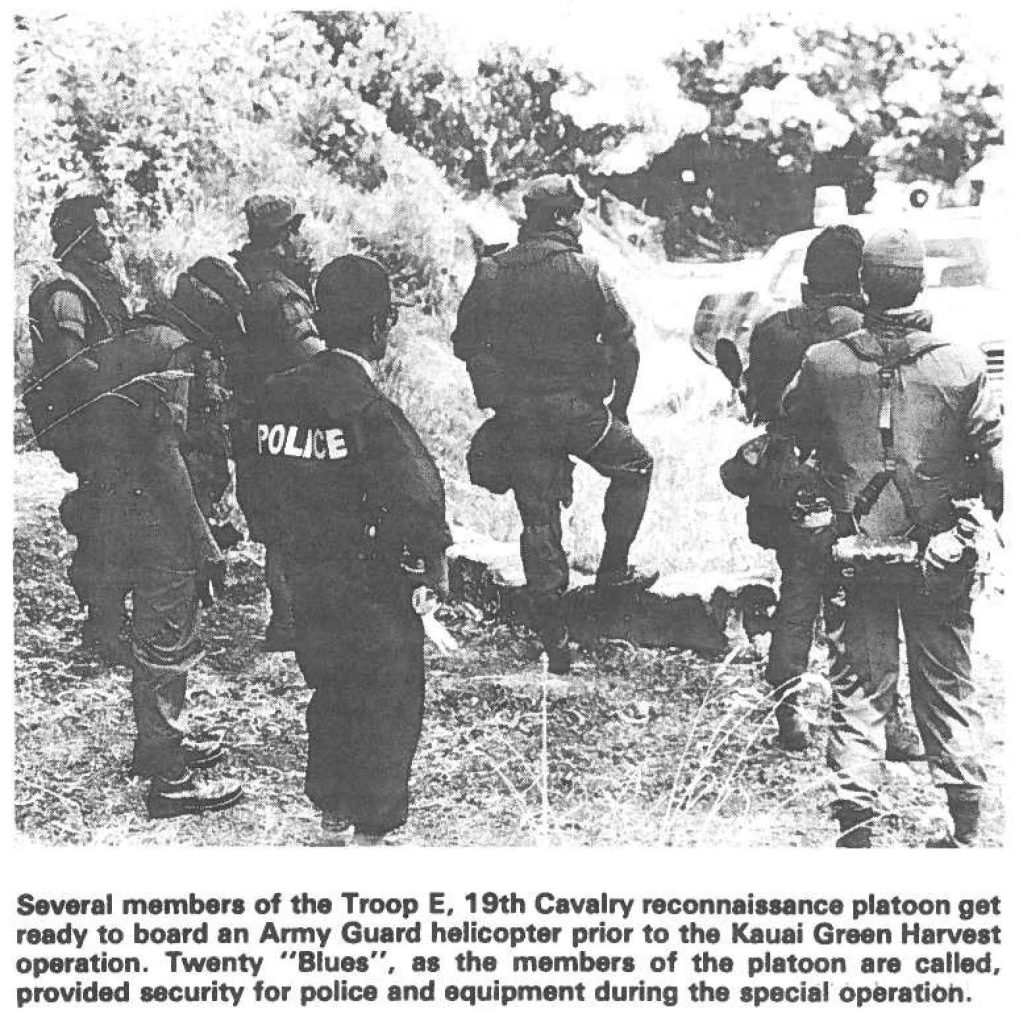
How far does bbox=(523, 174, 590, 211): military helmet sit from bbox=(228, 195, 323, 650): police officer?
0.74 metres

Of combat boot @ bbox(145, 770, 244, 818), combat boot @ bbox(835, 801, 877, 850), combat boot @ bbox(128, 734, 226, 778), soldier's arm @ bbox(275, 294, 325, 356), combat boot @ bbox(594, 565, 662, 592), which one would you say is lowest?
combat boot @ bbox(835, 801, 877, 850)

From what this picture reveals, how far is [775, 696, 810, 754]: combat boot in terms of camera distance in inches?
179

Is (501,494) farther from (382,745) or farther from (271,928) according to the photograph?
(271,928)

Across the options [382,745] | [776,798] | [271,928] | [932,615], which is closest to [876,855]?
[776,798]

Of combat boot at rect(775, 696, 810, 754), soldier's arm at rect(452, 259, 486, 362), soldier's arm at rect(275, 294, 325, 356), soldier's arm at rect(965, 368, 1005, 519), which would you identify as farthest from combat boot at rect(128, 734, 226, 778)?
soldier's arm at rect(965, 368, 1005, 519)

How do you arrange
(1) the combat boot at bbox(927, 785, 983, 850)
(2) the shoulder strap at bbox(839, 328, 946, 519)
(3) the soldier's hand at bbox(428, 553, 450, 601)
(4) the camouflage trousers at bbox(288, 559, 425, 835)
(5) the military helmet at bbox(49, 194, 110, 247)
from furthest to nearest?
(5) the military helmet at bbox(49, 194, 110, 247) → (1) the combat boot at bbox(927, 785, 983, 850) → (2) the shoulder strap at bbox(839, 328, 946, 519) → (4) the camouflage trousers at bbox(288, 559, 425, 835) → (3) the soldier's hand at bbox(428, 553, 450, 601)

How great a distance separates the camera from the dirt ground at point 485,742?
14.8ft

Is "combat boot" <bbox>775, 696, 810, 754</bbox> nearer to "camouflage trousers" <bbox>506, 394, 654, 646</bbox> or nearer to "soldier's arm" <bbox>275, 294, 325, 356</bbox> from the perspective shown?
"camouflage trousers" <bbox>506, 394, 654, 646</bbox>

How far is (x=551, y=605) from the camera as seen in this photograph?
463 cm

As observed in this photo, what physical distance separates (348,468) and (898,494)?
63.8 inches

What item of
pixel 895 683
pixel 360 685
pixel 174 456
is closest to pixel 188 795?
pixel 360 685

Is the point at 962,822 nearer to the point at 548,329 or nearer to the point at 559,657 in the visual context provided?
the point at 559,657

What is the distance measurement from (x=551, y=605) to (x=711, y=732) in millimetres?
637

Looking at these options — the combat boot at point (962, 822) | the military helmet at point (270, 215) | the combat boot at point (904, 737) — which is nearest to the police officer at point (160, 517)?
the military helmet at point (270, 215)
